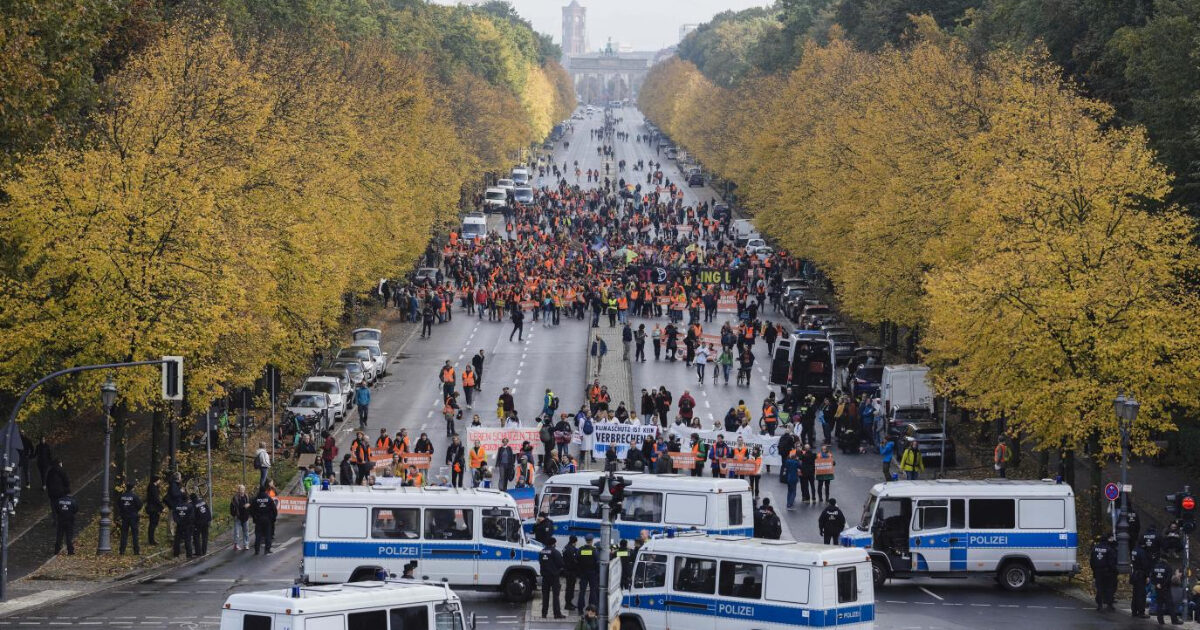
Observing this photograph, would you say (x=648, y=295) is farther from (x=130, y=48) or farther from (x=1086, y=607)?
(x=1086, y=607)

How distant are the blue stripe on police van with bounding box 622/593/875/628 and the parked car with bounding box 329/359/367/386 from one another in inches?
1343

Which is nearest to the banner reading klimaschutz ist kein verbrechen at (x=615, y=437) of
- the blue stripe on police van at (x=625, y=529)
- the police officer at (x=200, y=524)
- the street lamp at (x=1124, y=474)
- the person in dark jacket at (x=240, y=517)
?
the blue stripe on police van at (x=625, y=529)

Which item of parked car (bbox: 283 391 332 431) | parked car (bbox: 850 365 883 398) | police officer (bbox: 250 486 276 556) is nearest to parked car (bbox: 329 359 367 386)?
parked car (bbox: 283 391 332 431)

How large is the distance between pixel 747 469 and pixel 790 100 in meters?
68.4

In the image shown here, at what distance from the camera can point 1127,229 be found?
45.5 m

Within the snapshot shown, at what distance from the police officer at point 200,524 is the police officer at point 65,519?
2.73m

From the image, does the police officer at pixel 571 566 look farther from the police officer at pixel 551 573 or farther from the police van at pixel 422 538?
the police van at pixel 422 538

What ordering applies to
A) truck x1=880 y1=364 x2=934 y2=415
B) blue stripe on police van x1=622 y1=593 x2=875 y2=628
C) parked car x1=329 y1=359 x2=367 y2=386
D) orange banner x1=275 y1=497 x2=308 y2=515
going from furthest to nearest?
parked car x1=329 y1=359 x2=367 y2=386 → truck x1=880 y1=364 x2=934 y2=415 → orange banner x1=275 y1=497 x2=308 y2=515 → blue stripe on police van x1=622 y1=593 x2=875 y2=628

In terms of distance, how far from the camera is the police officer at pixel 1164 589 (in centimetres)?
3394

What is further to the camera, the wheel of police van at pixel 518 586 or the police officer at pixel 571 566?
the wheel of police van at pixel 518 586

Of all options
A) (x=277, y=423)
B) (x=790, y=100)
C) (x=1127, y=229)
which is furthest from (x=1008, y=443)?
(x=790, y=100)

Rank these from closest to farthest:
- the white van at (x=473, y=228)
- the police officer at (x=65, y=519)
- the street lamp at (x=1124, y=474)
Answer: the street lamp at (x=1124, y=474)
the police officer at (x=65, y=519)
the white van at (x=473, y=228)

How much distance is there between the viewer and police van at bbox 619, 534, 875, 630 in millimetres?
29141

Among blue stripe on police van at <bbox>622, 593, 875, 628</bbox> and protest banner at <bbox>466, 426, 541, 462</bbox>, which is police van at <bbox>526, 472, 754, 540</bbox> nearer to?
blue stripe on police van at <bbox>622, 593, 875, 628</bbox>
